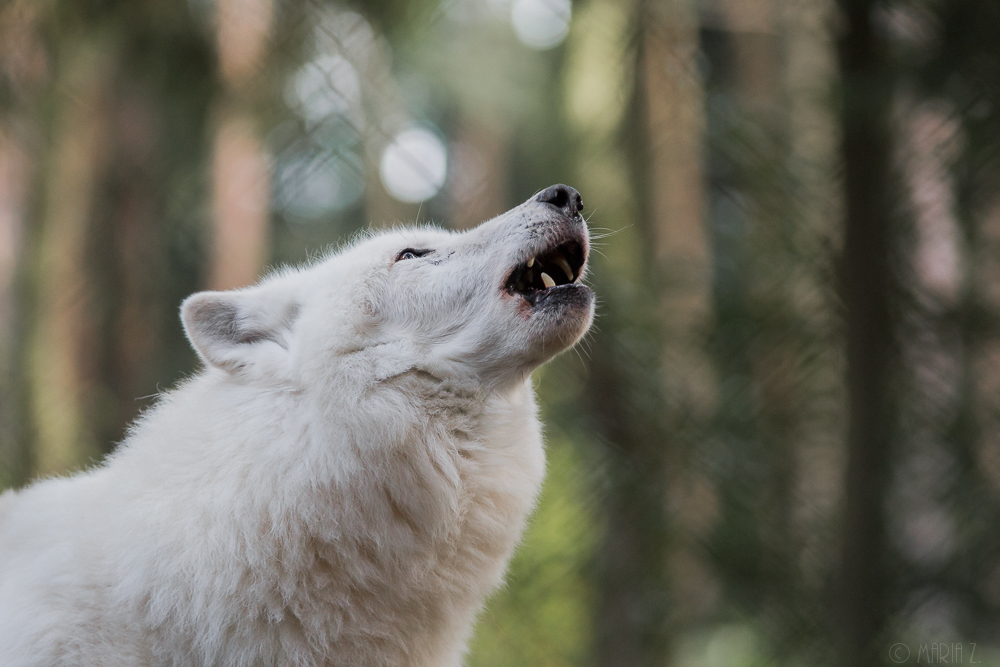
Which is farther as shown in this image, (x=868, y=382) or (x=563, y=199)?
(x=868, y=382)

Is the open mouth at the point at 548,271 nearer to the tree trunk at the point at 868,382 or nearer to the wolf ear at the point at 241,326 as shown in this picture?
the wolf ear at the point at 241,326

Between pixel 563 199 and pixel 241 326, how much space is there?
3.51 feet

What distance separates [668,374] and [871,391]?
1.14 m

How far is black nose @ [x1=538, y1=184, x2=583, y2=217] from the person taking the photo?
7.04 ft

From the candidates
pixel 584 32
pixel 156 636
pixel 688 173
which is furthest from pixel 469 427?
pixel 688 173

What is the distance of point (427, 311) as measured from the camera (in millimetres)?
2133

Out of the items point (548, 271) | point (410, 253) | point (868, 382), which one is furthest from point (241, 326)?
point (868, 382)

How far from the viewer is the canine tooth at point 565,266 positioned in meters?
2.21

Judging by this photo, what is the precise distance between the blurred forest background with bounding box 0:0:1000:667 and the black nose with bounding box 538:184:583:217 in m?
1.47
